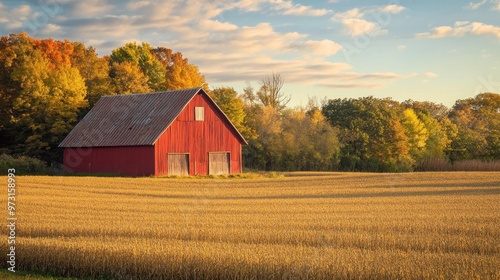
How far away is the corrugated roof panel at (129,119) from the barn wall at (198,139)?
0.78 meters

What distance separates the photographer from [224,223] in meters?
18.0

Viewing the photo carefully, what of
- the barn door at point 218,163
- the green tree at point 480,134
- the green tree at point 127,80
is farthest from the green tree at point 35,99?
the green tree at point 480,134

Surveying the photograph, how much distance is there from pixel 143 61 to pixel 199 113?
2512 centimetres

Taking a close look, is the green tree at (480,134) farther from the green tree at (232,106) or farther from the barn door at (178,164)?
the barn door at (178,164)

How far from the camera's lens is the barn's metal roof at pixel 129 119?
156 ft

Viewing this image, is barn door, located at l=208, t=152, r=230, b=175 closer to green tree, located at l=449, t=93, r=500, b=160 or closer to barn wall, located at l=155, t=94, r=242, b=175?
barn wall, located at l=155, t=94, r=242, b=175

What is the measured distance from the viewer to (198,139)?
4931cm

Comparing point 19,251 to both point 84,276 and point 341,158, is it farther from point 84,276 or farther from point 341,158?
point 341,158

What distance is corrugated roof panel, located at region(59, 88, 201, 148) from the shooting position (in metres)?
47.4

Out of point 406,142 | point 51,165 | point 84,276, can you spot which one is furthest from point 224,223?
point 406,142

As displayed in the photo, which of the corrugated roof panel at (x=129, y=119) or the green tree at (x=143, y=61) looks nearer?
the corrugated roof panel at (x=129, y=119)

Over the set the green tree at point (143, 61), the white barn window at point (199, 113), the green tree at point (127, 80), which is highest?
the green tree at point (143, 61)

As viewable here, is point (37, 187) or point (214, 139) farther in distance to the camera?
point (214, 139)

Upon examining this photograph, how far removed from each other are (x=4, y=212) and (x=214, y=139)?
99.1 feet
